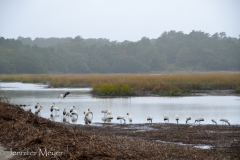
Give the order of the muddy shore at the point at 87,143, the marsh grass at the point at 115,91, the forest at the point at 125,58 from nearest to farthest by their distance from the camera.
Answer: the muddy shore at the point at 87,143
the marsh grass at the point at 115,91
the forest at the point at 125,58

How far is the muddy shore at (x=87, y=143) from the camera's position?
7586 mm

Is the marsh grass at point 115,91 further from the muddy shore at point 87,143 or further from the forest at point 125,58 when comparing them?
the forest at point 125,58

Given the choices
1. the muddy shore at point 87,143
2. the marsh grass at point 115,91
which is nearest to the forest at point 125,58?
the marsh grass at point 115,91

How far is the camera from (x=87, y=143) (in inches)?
324

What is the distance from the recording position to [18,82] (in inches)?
2142

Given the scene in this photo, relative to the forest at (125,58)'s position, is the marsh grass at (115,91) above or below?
below

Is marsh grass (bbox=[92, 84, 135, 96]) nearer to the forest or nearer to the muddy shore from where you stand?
the muddy shore

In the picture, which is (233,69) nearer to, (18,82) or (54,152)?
(18,82)

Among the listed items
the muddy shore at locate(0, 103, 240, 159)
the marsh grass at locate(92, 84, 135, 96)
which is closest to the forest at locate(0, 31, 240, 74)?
the marsh grass at locate(92, 84, 135, 96)

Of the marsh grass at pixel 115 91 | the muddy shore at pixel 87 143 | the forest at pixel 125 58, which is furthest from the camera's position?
the forest at pixel 125 58

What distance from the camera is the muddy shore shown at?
7586mm

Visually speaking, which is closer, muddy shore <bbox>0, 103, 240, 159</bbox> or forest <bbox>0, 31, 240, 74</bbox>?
muddy shore <bbox>0, 103, 240, 159</bbox>

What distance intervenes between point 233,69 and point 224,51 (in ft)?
18.7

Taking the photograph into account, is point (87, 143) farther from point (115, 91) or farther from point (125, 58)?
point (125, 58)
